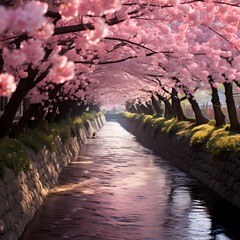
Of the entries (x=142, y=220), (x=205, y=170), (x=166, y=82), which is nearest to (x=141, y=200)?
(x=142, y=220)

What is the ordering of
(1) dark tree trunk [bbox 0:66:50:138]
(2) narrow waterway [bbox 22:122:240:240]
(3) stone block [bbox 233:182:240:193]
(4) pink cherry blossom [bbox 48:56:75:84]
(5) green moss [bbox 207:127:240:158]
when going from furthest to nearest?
(5) green moss [bbox 207:127:240:158] → (3) stone block [bbox 233:182:240:193] → (1) dark tree trunk [bbox 0:66:50:138] → (2) narrow waterway [bbox 22:122:240:240] → (4) pink cherry blossom [bbox 48:56:75:84]

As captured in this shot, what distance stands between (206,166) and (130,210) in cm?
665

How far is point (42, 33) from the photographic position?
4.85 meters

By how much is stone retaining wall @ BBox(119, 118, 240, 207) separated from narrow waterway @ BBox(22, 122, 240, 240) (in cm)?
52

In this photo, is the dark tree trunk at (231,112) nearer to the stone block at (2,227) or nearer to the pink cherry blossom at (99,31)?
the stone block at (2,227)

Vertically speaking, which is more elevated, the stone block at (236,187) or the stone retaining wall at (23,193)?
the stone retaining wall at (23,193)

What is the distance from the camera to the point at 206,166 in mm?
19891

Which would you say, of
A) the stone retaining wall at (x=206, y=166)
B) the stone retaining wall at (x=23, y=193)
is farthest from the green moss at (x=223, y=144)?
the stone retaining wall at (x=23, y=193)

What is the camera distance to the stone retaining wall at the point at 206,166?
51.4ft

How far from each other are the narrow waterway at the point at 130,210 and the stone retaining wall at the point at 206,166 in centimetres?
52

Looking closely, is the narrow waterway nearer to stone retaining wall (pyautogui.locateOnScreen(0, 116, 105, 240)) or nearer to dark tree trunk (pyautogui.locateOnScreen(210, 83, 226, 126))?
stone retaining wall (pyautogui.locateOnScreen(0, 116, 105, 240))

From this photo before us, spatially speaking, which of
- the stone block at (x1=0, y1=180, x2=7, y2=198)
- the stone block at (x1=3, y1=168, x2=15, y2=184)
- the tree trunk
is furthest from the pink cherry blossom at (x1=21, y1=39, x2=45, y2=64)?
the tree trunk

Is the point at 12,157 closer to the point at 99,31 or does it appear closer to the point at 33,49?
the point at 33,49

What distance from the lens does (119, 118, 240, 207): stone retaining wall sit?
1566 cm
